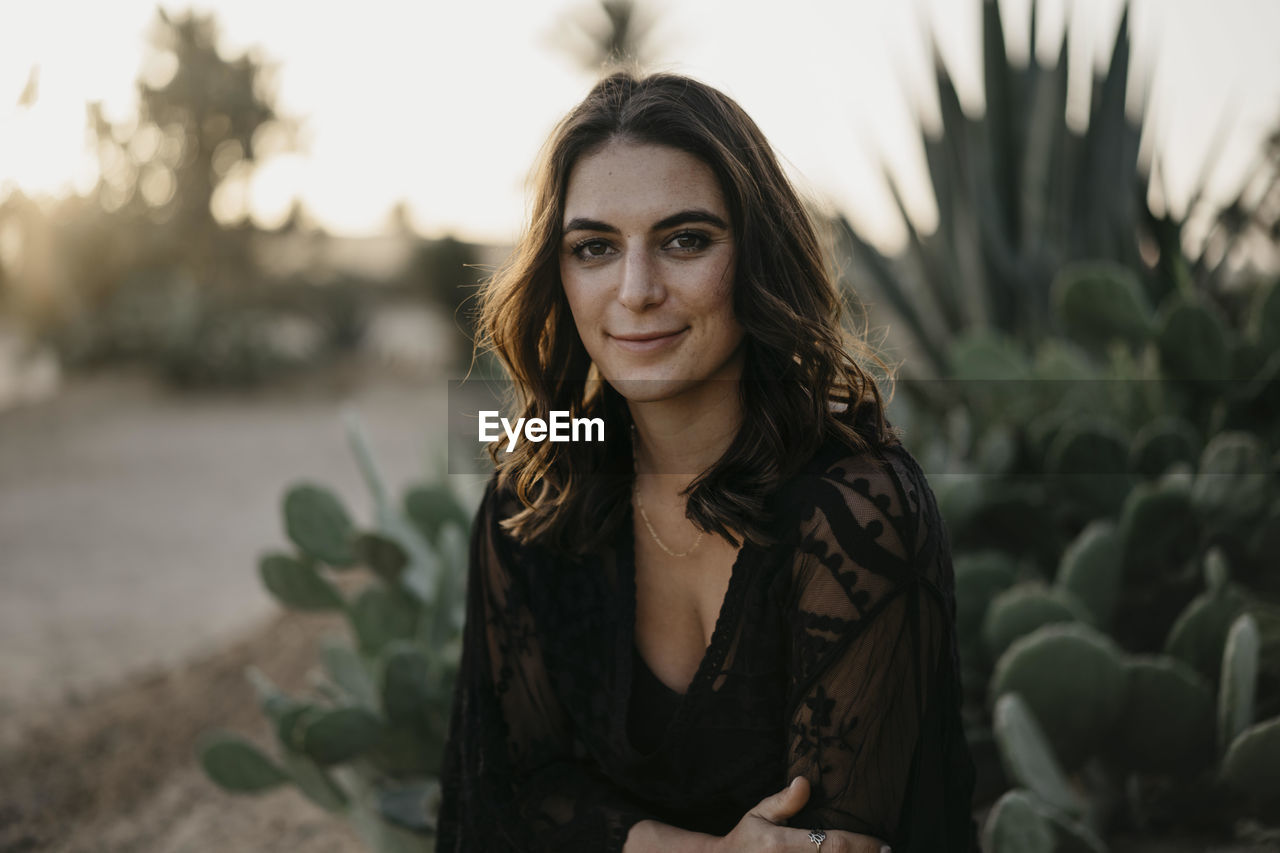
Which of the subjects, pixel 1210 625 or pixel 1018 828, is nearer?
pixel 1018 828

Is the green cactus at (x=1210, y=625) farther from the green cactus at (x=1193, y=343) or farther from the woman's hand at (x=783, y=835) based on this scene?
the woman's hand at (x=783, y=835)

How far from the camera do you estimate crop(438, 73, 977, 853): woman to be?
A: 48.8 inches

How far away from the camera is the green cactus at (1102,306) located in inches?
105

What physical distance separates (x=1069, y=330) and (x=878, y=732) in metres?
2.01

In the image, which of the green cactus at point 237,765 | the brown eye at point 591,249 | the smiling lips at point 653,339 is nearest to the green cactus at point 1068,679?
the smiling lips at point 653,339

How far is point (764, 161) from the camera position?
4.51 ft

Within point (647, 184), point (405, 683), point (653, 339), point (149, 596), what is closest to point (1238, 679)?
point (653, 339)

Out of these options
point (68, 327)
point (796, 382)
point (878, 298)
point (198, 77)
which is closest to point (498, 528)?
point (796, 382)

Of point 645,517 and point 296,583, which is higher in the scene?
point 645,517

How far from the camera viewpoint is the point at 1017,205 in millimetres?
4223

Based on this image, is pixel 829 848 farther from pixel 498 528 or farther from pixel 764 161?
pixel 764 161

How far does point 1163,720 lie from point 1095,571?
1.09ft

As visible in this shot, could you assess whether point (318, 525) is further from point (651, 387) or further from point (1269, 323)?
point (1269, 323)

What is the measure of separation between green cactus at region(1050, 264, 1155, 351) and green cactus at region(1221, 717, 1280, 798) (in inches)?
54.8
